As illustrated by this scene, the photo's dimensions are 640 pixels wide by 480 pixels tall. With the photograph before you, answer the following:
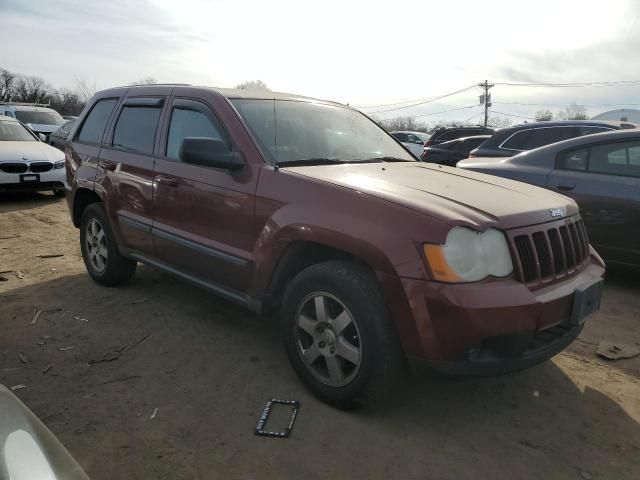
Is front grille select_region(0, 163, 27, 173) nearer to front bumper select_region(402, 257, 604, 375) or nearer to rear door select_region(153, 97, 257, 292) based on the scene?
rear door select_region(153, 97, 257, 292)

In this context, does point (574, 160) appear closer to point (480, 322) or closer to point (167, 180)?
point (480, 322)

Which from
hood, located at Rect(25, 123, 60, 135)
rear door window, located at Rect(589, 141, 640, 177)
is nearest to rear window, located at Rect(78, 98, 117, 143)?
rear door window, located at Rect(589, 141, 640, 177)

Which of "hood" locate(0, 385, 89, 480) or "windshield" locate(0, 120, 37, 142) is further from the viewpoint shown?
"windshield" locate(0, 120, 37, 142)

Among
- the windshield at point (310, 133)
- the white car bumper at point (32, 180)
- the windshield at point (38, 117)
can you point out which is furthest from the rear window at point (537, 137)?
the windshield at point (38, 117)

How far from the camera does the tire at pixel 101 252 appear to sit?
15.5 ft

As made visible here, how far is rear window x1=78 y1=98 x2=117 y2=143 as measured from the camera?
4863 millimetres

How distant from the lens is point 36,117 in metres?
17.5

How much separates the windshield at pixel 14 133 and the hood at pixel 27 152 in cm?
30

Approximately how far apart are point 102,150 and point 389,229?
10.4 ft

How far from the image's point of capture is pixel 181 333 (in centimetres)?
396

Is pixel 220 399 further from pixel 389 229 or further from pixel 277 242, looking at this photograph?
pixel 389 229

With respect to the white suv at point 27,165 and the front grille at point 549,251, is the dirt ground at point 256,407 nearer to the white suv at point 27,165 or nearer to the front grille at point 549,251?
the front grille at point 549,251

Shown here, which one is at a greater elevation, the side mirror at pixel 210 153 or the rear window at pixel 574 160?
the side mirror at pixel 210 153

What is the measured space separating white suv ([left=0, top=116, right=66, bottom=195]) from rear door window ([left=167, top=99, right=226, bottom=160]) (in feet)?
19.5
